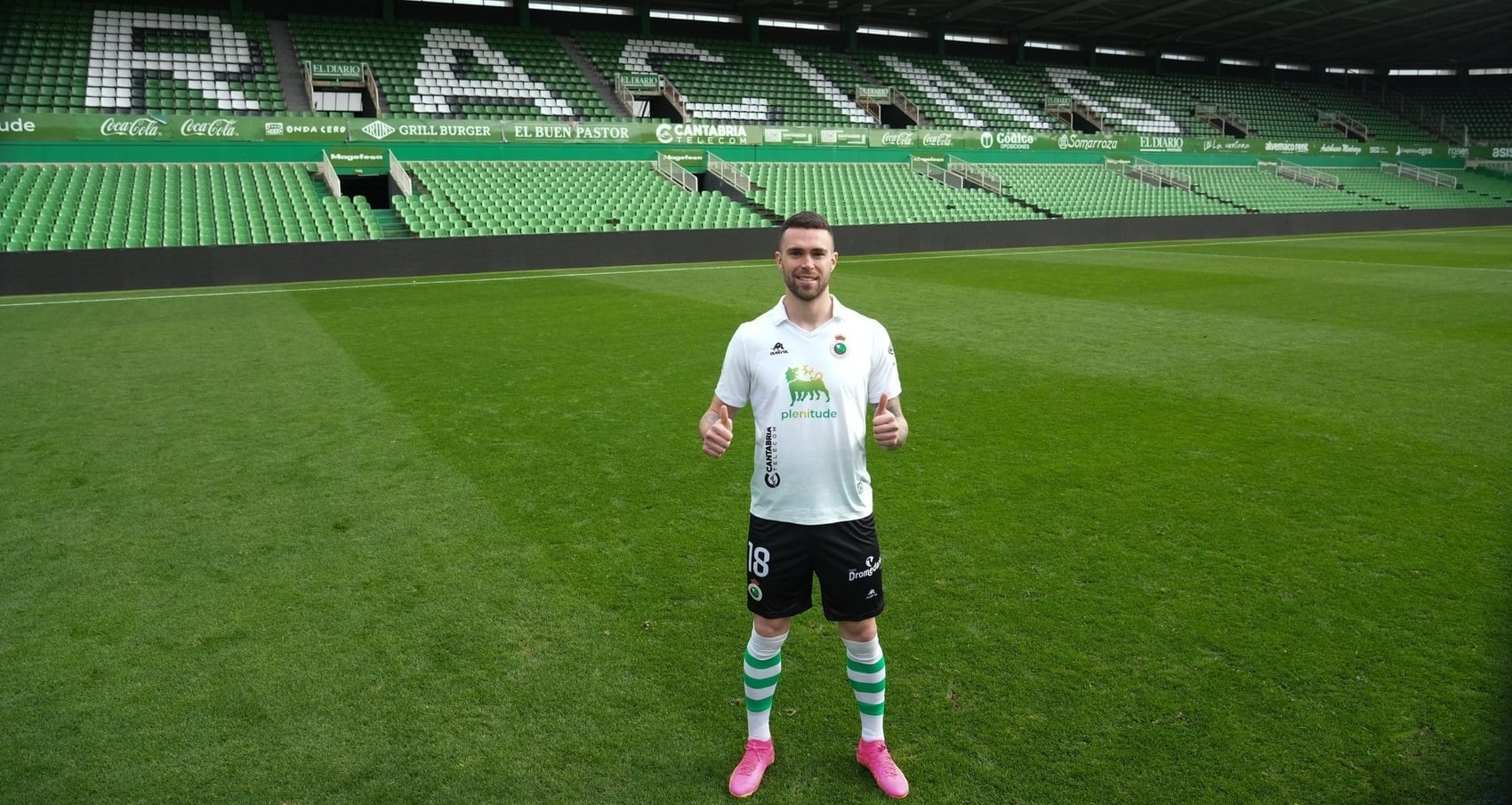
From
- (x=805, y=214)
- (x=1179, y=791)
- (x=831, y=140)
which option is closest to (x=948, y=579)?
(x=1179, y=791)

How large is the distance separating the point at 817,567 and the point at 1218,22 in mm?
48426

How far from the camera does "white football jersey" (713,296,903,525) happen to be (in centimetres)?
300

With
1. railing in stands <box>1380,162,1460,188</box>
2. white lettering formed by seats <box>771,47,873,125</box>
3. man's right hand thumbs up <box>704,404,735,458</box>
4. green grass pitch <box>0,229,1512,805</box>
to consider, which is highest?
white lettering formed by seats <box>771,47,873,125</box>

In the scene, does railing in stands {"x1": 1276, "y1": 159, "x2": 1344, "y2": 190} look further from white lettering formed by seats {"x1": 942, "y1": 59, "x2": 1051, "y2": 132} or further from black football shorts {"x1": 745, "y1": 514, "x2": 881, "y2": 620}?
black football shorts {"x1": 745, "y1": 514, "x2": 881, "y2": 620}

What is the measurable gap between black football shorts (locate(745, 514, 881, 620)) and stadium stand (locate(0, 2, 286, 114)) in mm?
29631

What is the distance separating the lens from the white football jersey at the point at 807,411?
2996 mm

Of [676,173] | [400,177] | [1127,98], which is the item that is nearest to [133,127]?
[400,177]

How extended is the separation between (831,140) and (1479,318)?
2296cm

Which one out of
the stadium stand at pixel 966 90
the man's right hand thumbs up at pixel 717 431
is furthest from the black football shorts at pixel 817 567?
the stadium stand at pixel 966 90

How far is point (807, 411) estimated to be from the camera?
9.83ft

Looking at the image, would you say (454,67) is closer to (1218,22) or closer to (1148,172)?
(1148,172)

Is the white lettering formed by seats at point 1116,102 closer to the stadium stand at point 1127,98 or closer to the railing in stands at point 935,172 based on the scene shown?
the stadium stand at point 1127,98

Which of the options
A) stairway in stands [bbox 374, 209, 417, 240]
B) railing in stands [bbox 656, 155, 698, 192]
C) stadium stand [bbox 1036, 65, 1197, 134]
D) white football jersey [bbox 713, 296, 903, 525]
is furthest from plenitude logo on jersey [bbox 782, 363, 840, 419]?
stadium stand [bbox 1036, 65, 1197, 134]

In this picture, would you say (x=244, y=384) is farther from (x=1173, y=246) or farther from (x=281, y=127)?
(x=1173, y=246)
